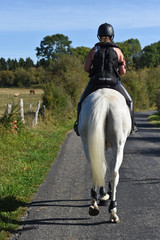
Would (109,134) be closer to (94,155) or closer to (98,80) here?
(94,155)

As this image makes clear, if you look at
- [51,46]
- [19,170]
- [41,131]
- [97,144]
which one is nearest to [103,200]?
[97,144]

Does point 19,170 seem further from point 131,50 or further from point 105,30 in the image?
point 131,50

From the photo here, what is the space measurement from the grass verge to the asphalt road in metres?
0.19

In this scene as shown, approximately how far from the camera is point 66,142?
14805 mm

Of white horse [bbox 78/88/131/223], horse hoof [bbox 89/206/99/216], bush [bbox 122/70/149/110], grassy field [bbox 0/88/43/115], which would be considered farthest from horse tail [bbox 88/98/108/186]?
bush [bbox 122/70/149/110]

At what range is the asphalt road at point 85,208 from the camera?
182 inches

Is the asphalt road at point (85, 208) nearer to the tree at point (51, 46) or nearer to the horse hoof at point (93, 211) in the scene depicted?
the horse hoof at point (93, 211)

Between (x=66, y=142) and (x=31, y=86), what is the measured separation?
86673mm

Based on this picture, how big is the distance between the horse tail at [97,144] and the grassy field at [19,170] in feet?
4.58

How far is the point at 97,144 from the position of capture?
15.5 feet

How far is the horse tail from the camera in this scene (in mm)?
4725

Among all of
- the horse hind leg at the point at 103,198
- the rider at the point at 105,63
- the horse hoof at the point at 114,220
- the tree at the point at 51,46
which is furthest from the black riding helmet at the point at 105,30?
the tree at the point at 51,46

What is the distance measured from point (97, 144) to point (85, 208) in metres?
1.49

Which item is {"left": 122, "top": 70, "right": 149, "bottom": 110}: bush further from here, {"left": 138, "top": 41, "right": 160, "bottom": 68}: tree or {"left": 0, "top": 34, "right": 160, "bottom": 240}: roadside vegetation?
{"left": 138, "top": 41, "right": 160, "bottom": 68}: tree
